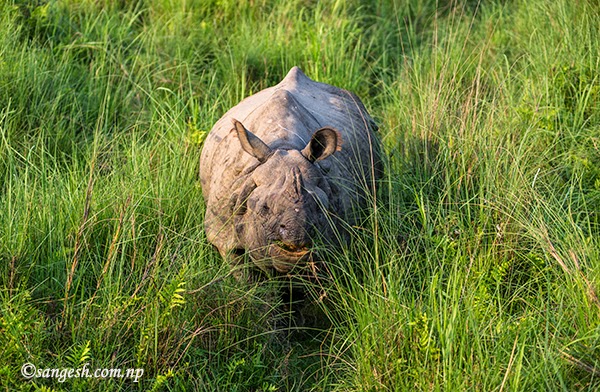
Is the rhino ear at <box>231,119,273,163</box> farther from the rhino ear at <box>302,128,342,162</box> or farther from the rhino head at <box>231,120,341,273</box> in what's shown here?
the rhino ear at <box>302,128,342,162</box>

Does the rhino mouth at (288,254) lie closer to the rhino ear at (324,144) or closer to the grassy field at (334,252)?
the grassy field at (334,252)

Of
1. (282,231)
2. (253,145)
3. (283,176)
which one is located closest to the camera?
(282,231)

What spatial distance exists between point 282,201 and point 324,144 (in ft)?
1.50

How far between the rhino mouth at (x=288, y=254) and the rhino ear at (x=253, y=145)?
57 cm

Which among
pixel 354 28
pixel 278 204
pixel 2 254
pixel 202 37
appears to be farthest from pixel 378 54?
pixel 2 254

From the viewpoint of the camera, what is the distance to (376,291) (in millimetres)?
4457

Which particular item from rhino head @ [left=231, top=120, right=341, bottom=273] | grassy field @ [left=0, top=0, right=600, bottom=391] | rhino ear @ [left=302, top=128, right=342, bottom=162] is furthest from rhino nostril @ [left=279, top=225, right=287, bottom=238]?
rhino ear @ [left=302, top=128, right=342, bottom=162]

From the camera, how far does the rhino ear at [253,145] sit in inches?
194

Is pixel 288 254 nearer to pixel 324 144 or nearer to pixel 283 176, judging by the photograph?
pixel 283 176

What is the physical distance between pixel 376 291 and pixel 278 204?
71 centimetres

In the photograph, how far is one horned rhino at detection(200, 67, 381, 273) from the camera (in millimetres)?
4742

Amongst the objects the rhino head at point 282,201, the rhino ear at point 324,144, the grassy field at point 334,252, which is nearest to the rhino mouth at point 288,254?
the rhino head at point 282,201

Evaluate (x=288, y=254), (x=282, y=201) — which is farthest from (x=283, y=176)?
(x=288, y=254)

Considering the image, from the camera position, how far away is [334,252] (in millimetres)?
4996
